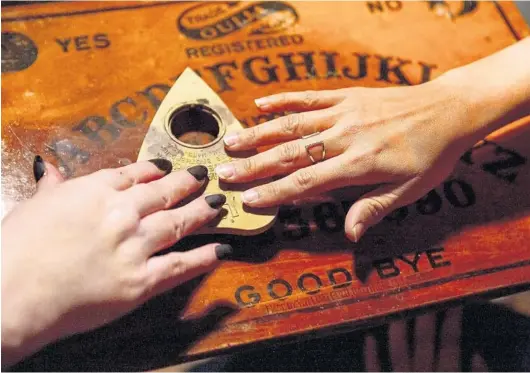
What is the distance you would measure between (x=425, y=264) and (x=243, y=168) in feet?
0.99

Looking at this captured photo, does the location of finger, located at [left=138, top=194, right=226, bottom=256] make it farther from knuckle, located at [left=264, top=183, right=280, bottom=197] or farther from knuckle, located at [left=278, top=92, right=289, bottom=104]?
knuckle, located at [left=278, top=92, right=289, bottom=104]

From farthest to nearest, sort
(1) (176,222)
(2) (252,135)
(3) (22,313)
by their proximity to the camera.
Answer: (2) (252,135)
(1) (176,222)
(3) (22,313)

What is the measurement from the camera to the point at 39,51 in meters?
0.95

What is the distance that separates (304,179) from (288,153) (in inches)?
1.8

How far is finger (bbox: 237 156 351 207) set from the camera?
0.76m

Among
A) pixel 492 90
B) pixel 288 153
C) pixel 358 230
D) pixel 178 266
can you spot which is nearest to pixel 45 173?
pixel 178 266

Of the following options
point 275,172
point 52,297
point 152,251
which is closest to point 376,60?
point 275,172

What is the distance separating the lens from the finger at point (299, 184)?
29.8 inches

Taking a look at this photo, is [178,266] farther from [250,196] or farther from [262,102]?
[262,102]

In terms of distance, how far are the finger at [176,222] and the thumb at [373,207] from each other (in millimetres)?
181

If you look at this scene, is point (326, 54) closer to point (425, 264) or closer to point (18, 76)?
point (425, 264)

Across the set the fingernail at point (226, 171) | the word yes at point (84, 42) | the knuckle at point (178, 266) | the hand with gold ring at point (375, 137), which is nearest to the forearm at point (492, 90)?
the hand with gold ring at point (375, 137)

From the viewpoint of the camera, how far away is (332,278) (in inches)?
30.7

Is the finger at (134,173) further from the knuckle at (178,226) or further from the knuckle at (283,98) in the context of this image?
the knuckle at (283,98)
